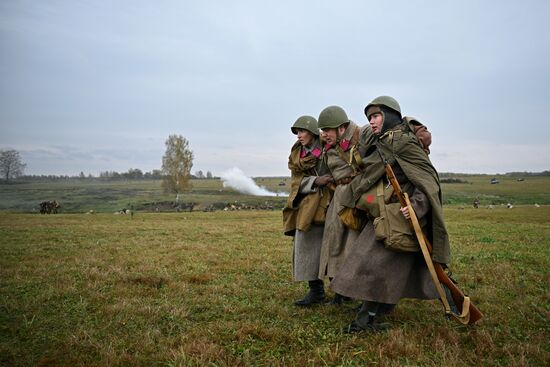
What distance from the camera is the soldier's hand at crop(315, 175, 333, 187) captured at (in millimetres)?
5035

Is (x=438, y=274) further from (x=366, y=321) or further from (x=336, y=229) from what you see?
(x=336, y=229)

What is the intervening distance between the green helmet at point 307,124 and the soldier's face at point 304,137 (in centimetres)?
7

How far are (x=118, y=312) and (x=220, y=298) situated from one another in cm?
144

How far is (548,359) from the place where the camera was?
3541mm

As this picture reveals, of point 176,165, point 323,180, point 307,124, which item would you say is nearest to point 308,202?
point 323,180

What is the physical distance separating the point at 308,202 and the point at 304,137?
941mm

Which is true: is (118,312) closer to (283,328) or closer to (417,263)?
(283,328)

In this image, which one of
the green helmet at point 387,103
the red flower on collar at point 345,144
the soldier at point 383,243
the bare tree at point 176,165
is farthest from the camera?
the bare tree at point 176,165

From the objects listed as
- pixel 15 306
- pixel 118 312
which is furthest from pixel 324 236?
pixel 15 306

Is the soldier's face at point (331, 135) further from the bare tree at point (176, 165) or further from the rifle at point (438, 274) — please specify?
the bare tree at point (176, 165)

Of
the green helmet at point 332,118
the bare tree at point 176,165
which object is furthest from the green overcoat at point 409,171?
the bare tree at point 176,165

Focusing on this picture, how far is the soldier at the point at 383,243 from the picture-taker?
4.01m

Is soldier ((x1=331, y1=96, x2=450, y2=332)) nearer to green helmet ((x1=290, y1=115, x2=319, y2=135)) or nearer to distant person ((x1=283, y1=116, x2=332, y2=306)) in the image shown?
distant person ((x1=283, y1=116, x2=332, y2=306))

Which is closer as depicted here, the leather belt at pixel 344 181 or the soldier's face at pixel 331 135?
the leather belt at pixel 344 181
